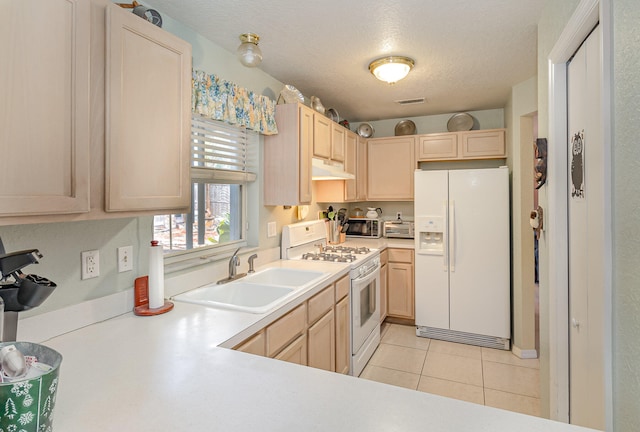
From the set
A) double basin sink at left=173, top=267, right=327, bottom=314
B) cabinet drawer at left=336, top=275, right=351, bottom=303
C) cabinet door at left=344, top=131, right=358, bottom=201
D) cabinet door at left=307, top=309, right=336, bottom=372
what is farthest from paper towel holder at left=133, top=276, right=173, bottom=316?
→ cabinet door at left=344, top=131, right=358, bottom=201

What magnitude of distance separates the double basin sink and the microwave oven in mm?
1860

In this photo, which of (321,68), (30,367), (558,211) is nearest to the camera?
(30,367)

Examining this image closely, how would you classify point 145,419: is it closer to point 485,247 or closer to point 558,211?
point 558,211

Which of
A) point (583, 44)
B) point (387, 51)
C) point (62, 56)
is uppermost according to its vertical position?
point (387, 51)

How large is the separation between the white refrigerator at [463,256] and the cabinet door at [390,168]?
1.72ft

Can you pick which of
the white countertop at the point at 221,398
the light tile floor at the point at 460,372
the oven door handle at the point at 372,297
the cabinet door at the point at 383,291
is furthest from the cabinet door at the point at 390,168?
the white countertop at the point at 221,398

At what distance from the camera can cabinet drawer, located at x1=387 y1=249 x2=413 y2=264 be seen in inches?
151

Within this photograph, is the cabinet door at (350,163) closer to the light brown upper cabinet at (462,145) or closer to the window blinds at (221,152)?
the light brown upper cabinet at (462,145)

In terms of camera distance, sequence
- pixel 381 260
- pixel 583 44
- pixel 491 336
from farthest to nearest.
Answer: pixel 381 260 → pixel 491 336 → pixel 583 44

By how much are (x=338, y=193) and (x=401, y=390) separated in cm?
294

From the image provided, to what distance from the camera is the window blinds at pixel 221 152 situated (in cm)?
221

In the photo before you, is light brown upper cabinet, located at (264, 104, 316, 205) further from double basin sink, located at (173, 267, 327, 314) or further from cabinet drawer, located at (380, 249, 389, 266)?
cabinet drawer, located at (380, 249, 389, 266)

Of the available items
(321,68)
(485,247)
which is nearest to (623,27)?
(321,68)

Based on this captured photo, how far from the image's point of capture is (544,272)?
197cm
